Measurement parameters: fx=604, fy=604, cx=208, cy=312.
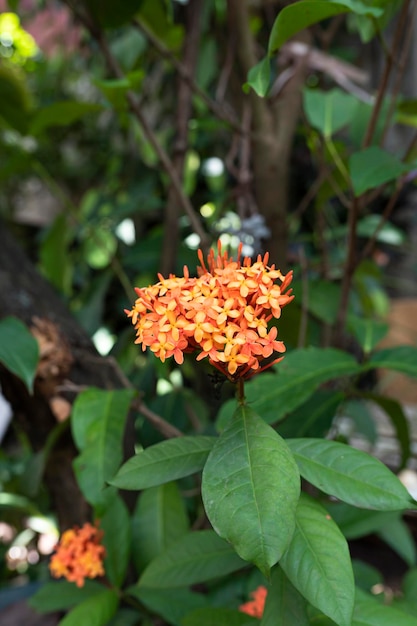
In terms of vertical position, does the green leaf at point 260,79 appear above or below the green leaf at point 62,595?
above

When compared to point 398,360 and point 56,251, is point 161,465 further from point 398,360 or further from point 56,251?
point 56,251

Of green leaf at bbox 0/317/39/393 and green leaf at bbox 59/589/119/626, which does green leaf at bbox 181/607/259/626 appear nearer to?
green leaf at bbox 59/589/119/626

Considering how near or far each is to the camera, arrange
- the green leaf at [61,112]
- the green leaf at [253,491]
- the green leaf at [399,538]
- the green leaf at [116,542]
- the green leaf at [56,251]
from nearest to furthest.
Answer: the green leaf at [253,491]
the green leaf at [116,542]
the green leaf at [61,112]
the green leaf at [399,538]
the green leaf at [56,251]

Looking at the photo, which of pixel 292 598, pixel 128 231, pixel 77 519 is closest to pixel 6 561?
pixel 77 519

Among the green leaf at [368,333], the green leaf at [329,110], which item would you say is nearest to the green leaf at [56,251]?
the green leaf at [329,110]

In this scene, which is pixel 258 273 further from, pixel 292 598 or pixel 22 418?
pixel 22 418

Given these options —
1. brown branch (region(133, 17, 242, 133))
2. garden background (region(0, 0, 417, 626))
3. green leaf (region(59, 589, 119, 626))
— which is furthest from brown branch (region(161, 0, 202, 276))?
green leaf (region(59, 589, 119, 626))

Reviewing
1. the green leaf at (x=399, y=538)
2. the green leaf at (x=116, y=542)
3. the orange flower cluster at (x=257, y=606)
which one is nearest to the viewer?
the orange flower cluster at (x=257, y=606)

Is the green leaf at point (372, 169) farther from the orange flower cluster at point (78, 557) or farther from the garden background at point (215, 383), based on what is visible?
the orange flower cluster at point (78, 557)

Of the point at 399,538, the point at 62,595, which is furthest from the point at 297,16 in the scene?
the point at 399,538
